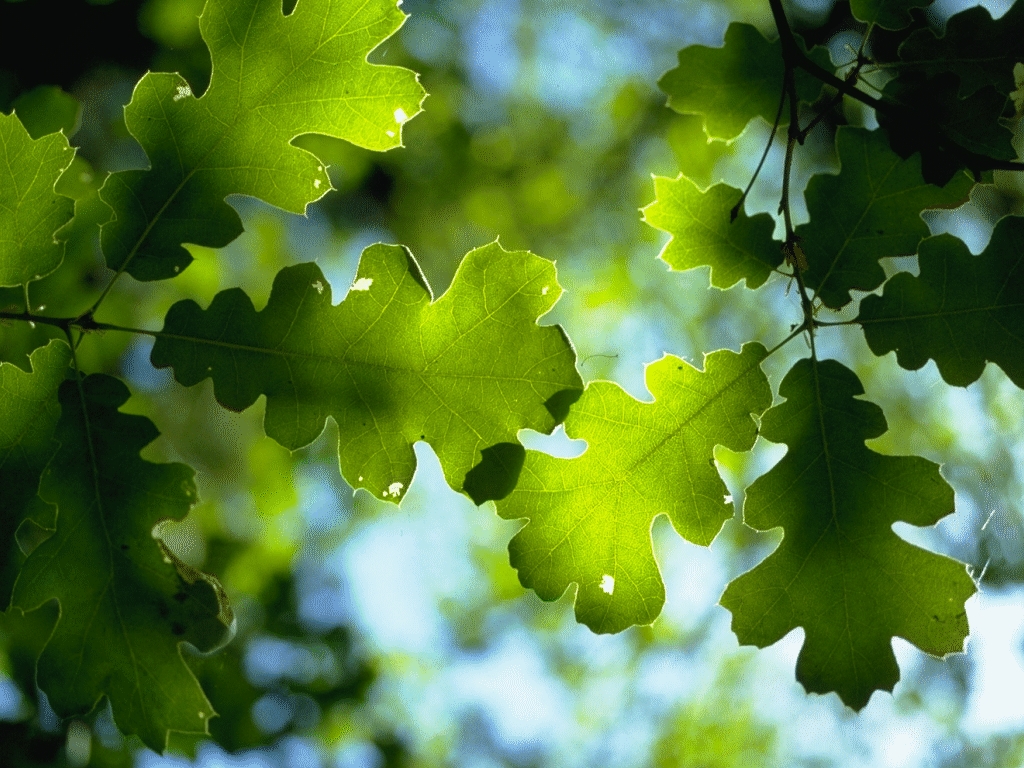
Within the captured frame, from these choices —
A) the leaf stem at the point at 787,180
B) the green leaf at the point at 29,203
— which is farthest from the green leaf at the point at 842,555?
the green leaf at the point at 29,203

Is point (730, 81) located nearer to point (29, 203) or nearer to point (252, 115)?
point (252, 115)

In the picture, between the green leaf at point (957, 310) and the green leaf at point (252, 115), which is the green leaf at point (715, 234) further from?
the green leaf at point (252, 115)

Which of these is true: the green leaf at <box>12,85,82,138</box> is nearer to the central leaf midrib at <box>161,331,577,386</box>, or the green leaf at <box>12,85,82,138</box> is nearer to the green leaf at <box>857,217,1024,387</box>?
the central leaf midrib at <box>161,331,577,386</box>

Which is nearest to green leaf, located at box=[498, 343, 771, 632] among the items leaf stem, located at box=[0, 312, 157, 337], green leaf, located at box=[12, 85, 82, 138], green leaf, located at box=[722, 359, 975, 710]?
green leaf, located at box=[722, 359, 975, 710]

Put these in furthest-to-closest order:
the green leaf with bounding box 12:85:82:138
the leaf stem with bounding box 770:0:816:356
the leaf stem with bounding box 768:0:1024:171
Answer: the green leaf with bounding box 12:85:82:138 < the leaf stem with bounding box 770:0:816:356 < the leaf stem with bounding box 768:0:1024:171

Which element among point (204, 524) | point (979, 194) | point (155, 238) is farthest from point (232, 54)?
point (979, 194)

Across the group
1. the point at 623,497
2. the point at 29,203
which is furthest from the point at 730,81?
the point at 29,203
